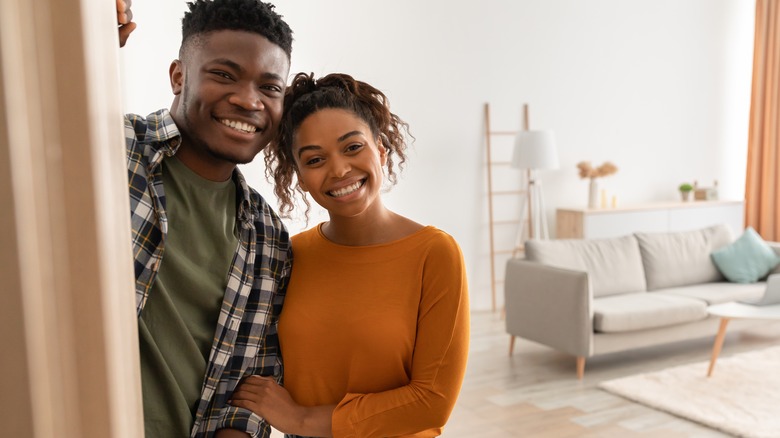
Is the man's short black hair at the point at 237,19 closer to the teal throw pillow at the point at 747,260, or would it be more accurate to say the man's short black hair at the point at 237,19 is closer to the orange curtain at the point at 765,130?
the teal throw pillow at the point at 747,260

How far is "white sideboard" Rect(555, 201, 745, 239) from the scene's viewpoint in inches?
255

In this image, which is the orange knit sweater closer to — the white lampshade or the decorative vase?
the white lampshade

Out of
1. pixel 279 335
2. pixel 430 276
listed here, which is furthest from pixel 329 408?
pixel 430 276

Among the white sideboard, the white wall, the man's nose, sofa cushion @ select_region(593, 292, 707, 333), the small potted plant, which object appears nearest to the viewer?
the man's nose

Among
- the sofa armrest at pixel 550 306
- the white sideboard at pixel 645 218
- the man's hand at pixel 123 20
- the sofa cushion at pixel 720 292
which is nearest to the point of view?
the man's hand at pixel 123 20

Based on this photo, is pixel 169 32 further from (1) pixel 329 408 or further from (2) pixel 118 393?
(2) pixel 118 393

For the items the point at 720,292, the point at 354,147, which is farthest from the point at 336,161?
the point at 720,292

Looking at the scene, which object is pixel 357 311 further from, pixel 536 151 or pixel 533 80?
pixel 533 80

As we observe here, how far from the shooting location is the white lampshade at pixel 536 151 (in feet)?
19.6

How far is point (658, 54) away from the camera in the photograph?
24.8ft

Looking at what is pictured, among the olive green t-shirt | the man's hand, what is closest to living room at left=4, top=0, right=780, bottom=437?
the olive green t-shirt

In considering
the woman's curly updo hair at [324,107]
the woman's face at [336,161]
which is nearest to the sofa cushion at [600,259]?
the woman's curly updo hair at [324,107]

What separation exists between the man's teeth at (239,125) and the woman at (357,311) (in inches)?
5.5

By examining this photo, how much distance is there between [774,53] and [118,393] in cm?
940
